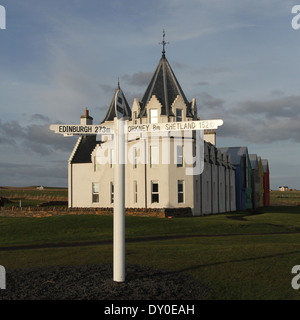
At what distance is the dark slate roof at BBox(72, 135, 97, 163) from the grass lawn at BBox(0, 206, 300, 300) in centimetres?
Answer: 1593

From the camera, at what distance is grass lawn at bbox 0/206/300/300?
10.4 m

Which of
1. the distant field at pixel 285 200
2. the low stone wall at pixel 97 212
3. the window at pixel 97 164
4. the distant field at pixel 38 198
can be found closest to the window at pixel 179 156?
the low stone wall at pixel 97 212

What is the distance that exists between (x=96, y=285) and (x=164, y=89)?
29593 mm

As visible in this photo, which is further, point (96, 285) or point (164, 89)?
point (164, 89)

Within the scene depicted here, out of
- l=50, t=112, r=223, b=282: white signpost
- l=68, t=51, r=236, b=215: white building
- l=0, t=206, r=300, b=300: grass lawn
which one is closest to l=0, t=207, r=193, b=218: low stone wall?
l=68, t=51, r=236, b=215: white building

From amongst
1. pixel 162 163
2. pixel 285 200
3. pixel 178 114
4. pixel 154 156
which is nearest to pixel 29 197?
pixel 154 156

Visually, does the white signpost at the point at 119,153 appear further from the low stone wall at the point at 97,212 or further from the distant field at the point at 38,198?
the distant field at the point at 38,198

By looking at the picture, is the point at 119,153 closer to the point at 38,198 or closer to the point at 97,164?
the point at 97,164

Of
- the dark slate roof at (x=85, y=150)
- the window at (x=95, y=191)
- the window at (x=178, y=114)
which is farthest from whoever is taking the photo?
the dark slate roof at (x=85, y=150)

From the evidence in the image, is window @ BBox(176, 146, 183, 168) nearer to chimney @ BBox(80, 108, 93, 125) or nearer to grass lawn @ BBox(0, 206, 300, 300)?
grass lawn @ BBox(0, 206, 300, 300)

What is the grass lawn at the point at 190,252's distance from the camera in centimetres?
1041

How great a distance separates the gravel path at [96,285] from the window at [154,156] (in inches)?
Answer: 961

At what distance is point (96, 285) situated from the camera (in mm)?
9820

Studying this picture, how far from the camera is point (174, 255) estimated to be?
1452 cm
